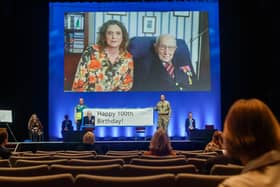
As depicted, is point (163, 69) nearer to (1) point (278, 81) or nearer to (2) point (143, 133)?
(2) point (143, 133)

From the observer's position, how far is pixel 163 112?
1310 centimetres

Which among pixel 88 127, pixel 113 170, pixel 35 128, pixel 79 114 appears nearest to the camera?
pixel 113 170

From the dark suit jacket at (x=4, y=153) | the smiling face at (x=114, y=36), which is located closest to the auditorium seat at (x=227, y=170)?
the dark suit jacket at (x=4, y=153)

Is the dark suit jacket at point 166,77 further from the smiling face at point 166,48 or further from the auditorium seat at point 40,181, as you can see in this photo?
the auditorium seat at point 40,181

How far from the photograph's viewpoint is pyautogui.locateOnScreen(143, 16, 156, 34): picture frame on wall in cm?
1378

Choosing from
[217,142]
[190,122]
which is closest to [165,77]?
[190,122]

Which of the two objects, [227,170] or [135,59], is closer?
[227,170]

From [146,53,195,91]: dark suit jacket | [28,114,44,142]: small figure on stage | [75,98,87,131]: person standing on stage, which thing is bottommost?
[28,114,44,142]: small figure on stage

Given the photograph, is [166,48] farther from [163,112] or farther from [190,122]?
[190,122]

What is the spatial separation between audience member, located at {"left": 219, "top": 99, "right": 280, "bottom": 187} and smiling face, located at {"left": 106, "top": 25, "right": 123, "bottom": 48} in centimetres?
1241

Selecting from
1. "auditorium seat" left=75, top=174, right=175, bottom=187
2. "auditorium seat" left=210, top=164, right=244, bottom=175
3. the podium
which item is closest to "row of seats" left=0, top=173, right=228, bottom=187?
"auditorium seat" left=75, top=174, right=175, bottom=187

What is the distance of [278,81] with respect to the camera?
13.0 m

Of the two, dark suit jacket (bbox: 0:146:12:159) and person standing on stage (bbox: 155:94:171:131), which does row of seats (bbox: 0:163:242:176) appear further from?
person standing on stage (bbox: 155:94:171:131)

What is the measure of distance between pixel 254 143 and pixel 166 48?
1243 centimetres
